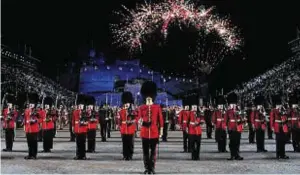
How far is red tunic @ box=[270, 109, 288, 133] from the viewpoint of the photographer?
14.7 meters

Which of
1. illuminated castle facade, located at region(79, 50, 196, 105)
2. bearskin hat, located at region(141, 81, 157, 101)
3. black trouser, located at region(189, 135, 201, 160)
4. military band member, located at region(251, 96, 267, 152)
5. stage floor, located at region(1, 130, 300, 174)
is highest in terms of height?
illuminated castle facade, located at region(79, 50, 196, 105)

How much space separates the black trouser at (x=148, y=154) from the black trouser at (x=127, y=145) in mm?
3175

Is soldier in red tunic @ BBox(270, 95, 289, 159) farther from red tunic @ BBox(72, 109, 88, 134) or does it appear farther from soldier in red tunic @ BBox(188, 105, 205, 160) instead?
red tunic @ BBox(72, 109, 88, 134)

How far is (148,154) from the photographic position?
11.1 m

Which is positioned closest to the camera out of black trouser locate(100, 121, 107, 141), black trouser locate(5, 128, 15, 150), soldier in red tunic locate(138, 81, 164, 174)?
soldier in red tunic locate(138, 81, 164, 174)

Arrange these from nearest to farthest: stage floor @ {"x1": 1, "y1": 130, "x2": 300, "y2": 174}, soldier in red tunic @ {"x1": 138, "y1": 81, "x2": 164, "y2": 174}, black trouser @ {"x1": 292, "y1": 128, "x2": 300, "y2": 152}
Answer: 1. soldier in red tunic @ {"x1": 138, "y1": 81, "x2": 164, "y2": 174}
2. stage floor @ {"x1": 1, "y1": 130, "x2": 300, "y2": 174}
3. black trouser @ {"x1": 292, "y1": 128, "x2": 300, "y2": 152}

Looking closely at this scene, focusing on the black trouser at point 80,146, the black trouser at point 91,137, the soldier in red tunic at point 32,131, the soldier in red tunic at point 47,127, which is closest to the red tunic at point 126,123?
the black trouser at point 80,146

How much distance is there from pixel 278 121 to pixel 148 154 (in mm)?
5606

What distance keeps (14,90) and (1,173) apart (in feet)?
84.5

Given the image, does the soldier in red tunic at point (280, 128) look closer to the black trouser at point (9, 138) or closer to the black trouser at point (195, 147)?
the black trouser at point (195, 147)

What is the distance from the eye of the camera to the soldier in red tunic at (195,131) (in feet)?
46.9

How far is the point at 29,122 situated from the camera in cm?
1445

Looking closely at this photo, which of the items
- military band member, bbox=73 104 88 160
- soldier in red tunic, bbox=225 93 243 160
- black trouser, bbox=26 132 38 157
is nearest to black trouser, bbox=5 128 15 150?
black trouser, bbox=26 132 38 157

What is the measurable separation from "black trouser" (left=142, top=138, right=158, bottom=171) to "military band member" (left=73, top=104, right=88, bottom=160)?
12.2 ft
